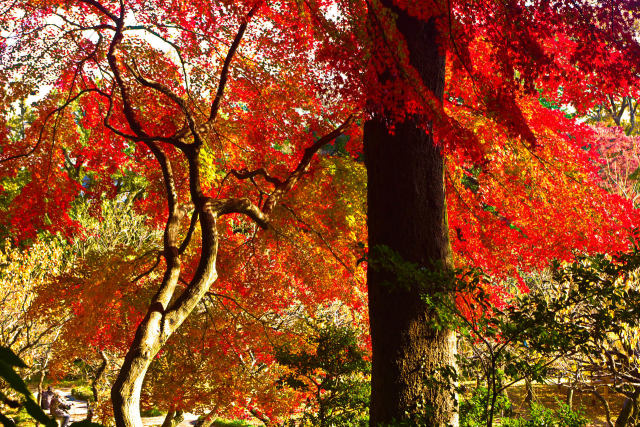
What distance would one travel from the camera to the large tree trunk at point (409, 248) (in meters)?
3.30

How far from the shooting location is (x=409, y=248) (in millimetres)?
3533

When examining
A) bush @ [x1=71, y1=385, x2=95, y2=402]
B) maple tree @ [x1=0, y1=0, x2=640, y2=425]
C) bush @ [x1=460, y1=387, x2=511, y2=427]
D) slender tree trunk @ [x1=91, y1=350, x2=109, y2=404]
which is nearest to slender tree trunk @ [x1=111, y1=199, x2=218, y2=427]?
maple tree @ [x1=0, y1=0, x2=640, y2=425]

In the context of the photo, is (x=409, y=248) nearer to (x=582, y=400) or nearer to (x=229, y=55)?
(x=229, y=55)

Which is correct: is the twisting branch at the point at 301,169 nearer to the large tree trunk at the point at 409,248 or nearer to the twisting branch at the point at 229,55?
the twisting branch at the point at 229,55

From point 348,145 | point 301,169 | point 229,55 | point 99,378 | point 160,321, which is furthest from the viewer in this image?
point 99,378

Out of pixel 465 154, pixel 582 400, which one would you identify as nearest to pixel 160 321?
pixel 465 154

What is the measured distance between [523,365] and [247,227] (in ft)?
34.7

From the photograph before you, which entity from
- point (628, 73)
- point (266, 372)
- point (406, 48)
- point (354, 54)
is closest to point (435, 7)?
point (406, 48)

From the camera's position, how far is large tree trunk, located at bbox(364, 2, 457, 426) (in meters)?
3.30

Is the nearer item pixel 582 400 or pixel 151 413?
pixel 582 400

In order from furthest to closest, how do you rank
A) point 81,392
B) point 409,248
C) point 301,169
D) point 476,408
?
point 81,392 → point 301,169 → point 476,408 → point 409,248

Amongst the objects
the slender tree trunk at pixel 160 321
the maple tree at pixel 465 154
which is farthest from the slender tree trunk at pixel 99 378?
the maple tree at pixel 465 154

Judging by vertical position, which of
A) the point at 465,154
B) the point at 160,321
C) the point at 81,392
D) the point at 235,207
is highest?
the point at 465,154

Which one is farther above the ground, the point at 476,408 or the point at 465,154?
the point at 465,154
